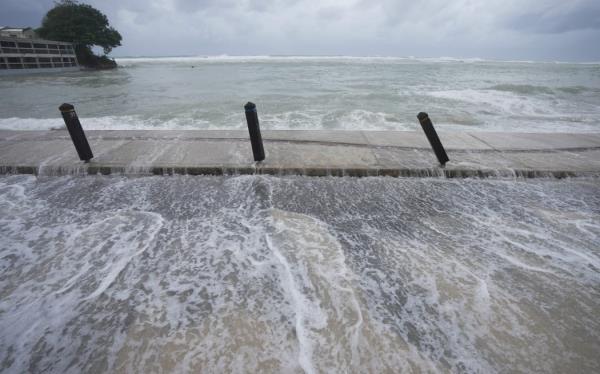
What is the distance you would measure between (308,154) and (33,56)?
168ft

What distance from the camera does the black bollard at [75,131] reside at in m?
4.37

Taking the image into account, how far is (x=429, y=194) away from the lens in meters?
3.93

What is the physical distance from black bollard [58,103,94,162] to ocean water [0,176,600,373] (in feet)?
2.96

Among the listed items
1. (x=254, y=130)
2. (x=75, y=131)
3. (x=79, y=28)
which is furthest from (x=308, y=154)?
(x=79, y=28)

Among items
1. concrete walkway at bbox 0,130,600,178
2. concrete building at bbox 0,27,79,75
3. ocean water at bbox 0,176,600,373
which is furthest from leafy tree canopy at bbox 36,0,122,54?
ocean water at bbox 0,176,600,373

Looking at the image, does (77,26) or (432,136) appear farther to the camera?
(77,26)

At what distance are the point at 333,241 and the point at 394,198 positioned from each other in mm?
1404

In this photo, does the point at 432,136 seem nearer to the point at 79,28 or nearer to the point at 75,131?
the point at 75,131

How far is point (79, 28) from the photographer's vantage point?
162 feet

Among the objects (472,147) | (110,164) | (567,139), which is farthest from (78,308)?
(567,139)

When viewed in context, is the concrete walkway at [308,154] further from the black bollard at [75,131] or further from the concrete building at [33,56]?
the concrete building at [33,56]

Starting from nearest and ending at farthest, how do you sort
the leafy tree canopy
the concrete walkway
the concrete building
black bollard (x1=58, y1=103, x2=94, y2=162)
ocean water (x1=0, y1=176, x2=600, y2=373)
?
1. ocean water (x1=0, y1=176, x2=600, y2=373)
2. black bollard (x1=58, y1=103, x2=94, y2=162)
3. the concrete walkway
4. the concrete building
5. the leafy tree canopy

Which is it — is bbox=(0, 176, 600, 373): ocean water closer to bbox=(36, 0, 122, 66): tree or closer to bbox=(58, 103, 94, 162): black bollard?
bbox=(58, 103, 94, 162): black bollard

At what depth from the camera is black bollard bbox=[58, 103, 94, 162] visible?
4.37 m
